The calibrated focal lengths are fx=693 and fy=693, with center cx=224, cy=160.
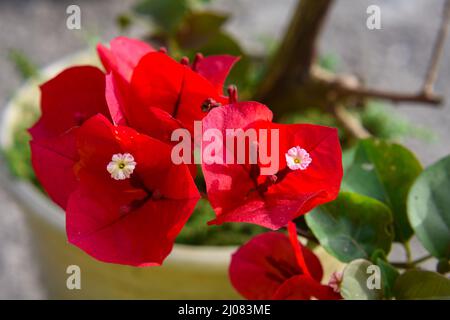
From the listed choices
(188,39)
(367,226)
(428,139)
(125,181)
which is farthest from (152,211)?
(428,139)

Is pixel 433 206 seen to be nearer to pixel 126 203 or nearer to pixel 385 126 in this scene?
pixel 126 203

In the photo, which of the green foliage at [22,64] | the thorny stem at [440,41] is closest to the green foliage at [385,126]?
the thorny stem at [440,41]

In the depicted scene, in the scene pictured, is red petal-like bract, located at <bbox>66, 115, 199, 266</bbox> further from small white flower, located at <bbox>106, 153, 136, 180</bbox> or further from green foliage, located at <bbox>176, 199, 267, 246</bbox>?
green foliage, located at <bbox>176, 199, 267, 246</bbox>

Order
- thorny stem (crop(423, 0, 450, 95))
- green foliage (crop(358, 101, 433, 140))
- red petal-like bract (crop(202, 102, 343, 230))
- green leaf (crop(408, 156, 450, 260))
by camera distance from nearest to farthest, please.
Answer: red petal-like bract (crop(202, 102, 343, 230))
green leaf (crop(408, 156, 450, 260))
thorny stem (crop(423, 0, 450, 95))
green foliage (crop(358, 101, 433, 140))

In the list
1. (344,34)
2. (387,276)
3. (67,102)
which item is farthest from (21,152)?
(344,34)

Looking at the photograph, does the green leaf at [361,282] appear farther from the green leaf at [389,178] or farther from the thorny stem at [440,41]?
the thorny stem at [440,41]

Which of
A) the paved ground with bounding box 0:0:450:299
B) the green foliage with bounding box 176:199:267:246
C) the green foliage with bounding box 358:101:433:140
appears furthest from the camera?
the paved ground with bounding box 0:0:450:299

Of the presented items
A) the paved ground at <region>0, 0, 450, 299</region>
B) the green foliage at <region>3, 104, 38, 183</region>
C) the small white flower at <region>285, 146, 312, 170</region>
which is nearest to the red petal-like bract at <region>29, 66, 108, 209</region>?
the small white flower at <region>285, 146, 312, 170</region>

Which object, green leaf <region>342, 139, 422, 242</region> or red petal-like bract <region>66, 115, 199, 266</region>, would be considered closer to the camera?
red petal-like bract <region>66, 115, 199, 266</region>
